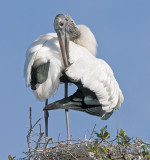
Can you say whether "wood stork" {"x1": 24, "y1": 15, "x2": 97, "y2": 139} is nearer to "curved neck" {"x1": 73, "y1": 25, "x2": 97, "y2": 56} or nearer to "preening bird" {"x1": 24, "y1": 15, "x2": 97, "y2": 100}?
"preening bird" {"x1": 24, "y1": 15, "x2": 97, "y2": 100}

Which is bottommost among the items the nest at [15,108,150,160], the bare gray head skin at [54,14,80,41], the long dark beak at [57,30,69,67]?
the nest at [15,108,150,160]

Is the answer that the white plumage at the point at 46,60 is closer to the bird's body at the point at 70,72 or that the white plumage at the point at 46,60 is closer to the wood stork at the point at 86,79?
the bird's body at the point at 70,72

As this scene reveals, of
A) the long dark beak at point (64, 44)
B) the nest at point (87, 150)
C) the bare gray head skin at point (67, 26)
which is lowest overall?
the nest at point (87, 150)

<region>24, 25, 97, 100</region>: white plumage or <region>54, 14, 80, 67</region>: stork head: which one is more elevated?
<region>54, 14, 80, 67</region>: stork head

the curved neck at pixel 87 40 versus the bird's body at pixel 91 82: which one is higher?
the curved neck at pixel 87 40

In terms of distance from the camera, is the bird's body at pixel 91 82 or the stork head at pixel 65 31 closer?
the bird's body at pixel 91 82

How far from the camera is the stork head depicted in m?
10.1

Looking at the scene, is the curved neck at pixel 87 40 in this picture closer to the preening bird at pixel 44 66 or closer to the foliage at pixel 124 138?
the preening bird at pixel 44 66

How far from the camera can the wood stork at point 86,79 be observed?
390 inches

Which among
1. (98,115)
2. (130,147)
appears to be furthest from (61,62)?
(130,147)

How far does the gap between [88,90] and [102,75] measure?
36 centimetres

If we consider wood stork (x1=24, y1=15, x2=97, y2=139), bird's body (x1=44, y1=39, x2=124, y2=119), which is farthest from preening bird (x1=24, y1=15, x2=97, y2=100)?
bird's body (x1=44, y1=39, x2=124, y2=119)

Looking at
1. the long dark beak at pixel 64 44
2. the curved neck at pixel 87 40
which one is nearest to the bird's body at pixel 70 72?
the long dark beak at pixel 64 44

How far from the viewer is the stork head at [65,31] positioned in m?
10.1
